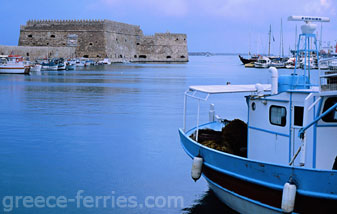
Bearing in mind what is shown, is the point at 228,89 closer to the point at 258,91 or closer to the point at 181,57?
the point at 258,91

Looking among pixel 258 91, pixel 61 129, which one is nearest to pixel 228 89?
pixel 258 91

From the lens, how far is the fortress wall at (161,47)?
6825cm

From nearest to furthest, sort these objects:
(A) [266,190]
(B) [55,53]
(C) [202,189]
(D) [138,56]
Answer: (A) [266,190] < (C) [202,189] < (B) [55,53] < (D) [138,56]

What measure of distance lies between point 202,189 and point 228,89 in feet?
5.87

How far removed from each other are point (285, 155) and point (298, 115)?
587mm

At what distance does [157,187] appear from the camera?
7.77 metres

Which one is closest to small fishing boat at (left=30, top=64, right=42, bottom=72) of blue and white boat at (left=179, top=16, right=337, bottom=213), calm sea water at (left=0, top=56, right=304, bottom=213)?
calm sea water at (left=0, top=56, right=304, bottom=213)

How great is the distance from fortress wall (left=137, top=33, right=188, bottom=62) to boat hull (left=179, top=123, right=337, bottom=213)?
62.3 meters

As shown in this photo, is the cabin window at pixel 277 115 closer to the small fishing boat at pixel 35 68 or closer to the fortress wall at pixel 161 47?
the small fishing boat at pixel 35 68

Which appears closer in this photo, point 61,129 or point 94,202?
point 94,202

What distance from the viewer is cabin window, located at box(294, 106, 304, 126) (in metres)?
5.64

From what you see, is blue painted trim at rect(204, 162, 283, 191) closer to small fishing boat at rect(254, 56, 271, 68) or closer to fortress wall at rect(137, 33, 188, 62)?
small fishing boat at rect(254, 56, 271, 68)

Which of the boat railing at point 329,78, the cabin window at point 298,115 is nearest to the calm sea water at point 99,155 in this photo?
the cabin window at point 298,115

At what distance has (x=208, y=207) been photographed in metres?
6.89
